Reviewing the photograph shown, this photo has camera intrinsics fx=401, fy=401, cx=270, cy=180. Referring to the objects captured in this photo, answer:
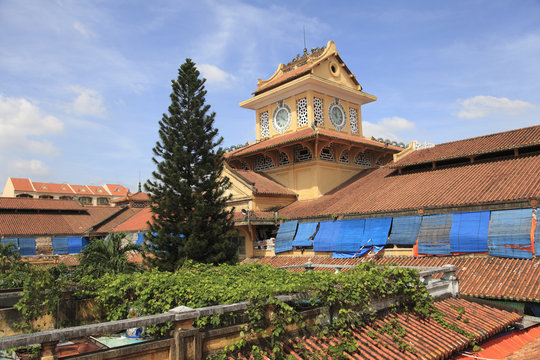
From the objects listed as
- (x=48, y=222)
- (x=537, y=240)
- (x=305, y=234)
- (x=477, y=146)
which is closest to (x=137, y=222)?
(x=48, y=222)

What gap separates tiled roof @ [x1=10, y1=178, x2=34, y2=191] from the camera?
210 ft

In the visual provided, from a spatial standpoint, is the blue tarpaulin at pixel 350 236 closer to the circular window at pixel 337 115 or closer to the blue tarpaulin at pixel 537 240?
the blue tarpaulin at pixel 537 240

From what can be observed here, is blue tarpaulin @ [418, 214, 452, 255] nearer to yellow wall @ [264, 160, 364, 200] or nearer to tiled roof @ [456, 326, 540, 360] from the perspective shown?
tiled roof @ [456, 326, 540, 360]

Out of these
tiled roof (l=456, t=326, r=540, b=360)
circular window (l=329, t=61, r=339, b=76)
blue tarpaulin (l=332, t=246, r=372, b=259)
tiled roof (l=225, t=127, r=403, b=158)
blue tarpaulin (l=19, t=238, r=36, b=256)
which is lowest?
tiled roof (l=456, t=326, r=540, b=360)

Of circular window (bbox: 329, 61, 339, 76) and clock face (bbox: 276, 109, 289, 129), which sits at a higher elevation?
circular window (bbox: 329, 61, 339, 76)

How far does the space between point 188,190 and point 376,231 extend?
746 cm

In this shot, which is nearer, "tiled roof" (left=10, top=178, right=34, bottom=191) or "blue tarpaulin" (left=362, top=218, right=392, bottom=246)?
"blue tarpaulin" (left=362, top=218, right=392, bottom=246)

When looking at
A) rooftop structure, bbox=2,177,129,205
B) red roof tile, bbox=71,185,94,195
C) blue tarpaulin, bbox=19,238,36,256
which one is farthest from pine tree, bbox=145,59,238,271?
red roof tile, bbox=71,185,94,195

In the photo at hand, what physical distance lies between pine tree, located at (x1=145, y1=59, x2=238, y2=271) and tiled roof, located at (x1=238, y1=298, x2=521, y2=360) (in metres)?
9.31

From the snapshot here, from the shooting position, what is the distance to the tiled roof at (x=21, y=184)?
6406 cm

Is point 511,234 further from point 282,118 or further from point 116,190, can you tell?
point 116,190

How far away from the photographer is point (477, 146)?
15906mm

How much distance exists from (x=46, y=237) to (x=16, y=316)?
22594 millimetres

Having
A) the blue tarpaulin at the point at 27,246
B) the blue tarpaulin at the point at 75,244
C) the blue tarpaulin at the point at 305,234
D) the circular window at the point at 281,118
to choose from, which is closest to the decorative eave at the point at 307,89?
the circular window at the point at 281,118
